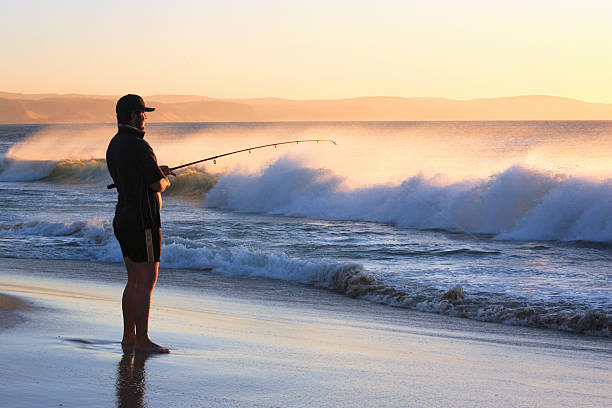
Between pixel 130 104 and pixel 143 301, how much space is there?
121cm

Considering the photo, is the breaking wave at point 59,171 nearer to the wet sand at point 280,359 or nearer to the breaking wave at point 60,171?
the breaking wave at point 60,171

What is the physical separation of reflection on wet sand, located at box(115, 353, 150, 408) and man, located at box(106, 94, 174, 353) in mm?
215

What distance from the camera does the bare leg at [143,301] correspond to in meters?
4.51

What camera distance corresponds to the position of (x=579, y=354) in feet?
19.6

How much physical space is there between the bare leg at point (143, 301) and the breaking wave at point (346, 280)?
4.43 meters

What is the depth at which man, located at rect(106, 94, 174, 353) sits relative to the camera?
434cm

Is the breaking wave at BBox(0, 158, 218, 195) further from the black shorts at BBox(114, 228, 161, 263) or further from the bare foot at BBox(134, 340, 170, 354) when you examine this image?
the black shorts at BBox(114, 228, 161, 263)

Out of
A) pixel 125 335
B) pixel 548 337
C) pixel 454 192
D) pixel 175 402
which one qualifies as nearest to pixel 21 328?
pixel 125 335

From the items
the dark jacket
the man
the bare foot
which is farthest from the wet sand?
the dark jacket

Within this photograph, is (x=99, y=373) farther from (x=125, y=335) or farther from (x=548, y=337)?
(x=548, y=337)

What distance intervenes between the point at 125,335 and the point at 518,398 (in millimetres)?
2429

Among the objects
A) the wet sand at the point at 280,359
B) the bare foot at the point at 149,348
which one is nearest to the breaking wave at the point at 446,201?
the wet sand at the point at 280,359

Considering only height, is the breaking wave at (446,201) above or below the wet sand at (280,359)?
above

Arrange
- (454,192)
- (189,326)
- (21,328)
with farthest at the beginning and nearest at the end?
(454,192)
(189,326)
(21,328)
